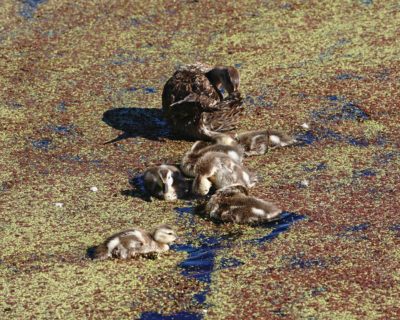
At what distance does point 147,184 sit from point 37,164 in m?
1.20

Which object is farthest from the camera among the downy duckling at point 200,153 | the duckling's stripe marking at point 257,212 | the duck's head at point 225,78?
the duck's head at point 225,78

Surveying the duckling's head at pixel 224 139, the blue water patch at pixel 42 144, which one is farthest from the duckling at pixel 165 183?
the blue water patch at pixel 42 144

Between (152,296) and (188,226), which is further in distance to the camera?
(188,226)

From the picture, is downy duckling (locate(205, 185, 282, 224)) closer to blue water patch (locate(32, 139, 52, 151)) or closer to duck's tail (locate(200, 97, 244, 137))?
duck's tail (locate(200, 97, 244, 137))

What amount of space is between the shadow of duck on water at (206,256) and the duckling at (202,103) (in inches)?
69.3

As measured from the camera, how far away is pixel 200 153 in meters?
7.82

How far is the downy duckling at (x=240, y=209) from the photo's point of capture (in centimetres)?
688

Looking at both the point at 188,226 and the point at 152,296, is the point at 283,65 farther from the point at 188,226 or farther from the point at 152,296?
the point at 152,296

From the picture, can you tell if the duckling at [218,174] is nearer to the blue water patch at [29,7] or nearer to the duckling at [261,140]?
the duckling at [261,140]

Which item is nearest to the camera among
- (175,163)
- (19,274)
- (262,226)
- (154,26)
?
(19,274)

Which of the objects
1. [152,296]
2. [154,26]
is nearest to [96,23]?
[154,26]

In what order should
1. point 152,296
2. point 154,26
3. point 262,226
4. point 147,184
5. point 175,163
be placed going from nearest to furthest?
1. point 152,296
2. point 262,226
3. point 147,184
4. point 175,163
5. point 154,26

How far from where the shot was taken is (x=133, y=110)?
9.25 metres

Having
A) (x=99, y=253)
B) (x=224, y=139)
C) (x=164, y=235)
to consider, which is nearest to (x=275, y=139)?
(x=224, y=139)
